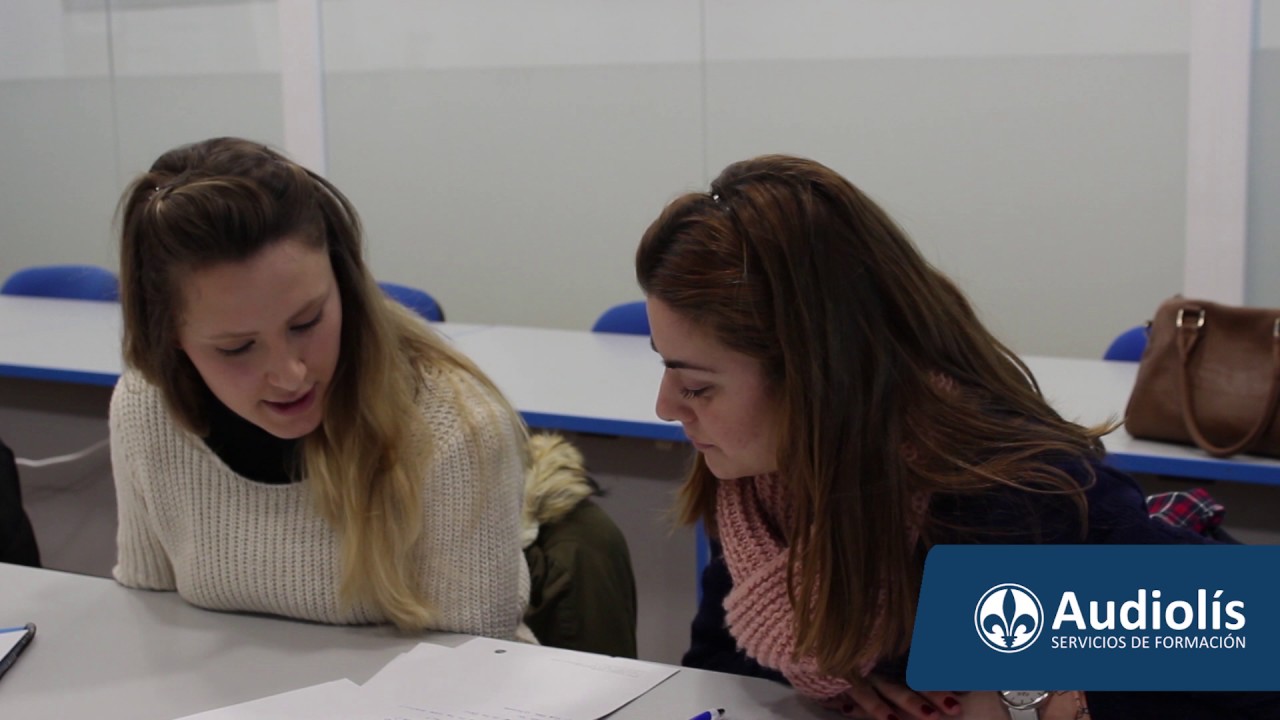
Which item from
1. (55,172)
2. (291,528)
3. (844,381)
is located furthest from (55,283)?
(844,381)

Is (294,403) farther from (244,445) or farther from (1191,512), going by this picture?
(1191,512)

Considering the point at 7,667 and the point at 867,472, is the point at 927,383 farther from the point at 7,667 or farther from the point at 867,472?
the point at 7,667

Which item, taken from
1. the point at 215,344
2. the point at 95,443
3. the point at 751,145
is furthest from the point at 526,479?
the point at 751,145

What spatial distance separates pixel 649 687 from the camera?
51.2 inches

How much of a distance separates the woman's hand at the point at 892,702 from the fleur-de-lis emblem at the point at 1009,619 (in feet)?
0.25

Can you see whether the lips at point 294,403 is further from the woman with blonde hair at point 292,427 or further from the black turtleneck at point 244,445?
the black turtleneck at point 244,445

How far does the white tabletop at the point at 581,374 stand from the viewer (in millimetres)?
2062

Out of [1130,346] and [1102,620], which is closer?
[1102,620]

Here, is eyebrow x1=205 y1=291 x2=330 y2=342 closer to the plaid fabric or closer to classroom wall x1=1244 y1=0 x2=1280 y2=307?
the plaid fabric

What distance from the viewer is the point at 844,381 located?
3.70ft

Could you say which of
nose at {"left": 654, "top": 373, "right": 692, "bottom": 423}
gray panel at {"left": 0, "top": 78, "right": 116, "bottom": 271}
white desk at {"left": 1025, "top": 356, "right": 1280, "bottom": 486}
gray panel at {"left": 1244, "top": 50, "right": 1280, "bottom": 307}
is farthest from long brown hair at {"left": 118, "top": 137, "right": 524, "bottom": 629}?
gray panel at {"left": 0, "top": 78, "right": 116, "bottom": 271}

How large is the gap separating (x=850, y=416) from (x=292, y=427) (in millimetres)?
758

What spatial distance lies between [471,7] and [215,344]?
349 cm

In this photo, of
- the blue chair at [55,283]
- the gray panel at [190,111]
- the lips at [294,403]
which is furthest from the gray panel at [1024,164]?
the lips at [294,403]
